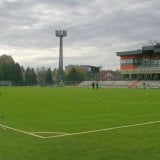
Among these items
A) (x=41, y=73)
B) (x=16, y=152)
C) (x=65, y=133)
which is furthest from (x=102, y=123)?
(x=41, y=73)

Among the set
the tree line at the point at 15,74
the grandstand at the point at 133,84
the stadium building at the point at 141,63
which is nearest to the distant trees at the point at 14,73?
the tree line at the point at 15,74

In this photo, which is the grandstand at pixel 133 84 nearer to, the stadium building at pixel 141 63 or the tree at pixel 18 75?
the stadium building at pixel 141 63

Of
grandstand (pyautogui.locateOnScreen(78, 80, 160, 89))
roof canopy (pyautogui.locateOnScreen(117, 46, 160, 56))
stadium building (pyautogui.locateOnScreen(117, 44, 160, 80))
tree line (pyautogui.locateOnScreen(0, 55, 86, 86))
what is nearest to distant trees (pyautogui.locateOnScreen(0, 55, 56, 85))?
tree line (pyautogui.locateOnScreen(0, 55, 86, 86))

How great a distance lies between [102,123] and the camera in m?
16.4

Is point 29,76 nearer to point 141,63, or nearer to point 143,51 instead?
point 141,63

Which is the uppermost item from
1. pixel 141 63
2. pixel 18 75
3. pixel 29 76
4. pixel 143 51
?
pixel 143 51

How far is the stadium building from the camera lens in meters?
105

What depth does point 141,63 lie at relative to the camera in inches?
4313

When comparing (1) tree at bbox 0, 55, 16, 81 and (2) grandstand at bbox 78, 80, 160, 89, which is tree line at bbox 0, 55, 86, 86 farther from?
(2) grandstand at bbox 78, 80, 160, 89

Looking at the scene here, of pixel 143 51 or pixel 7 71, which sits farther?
pixel 7 71

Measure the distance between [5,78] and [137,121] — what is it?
146 meters

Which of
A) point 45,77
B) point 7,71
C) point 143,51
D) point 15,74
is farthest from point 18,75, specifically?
point 143,51

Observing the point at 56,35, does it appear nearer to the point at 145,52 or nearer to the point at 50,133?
the point at 145,52

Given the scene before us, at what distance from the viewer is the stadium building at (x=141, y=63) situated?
343 ft
